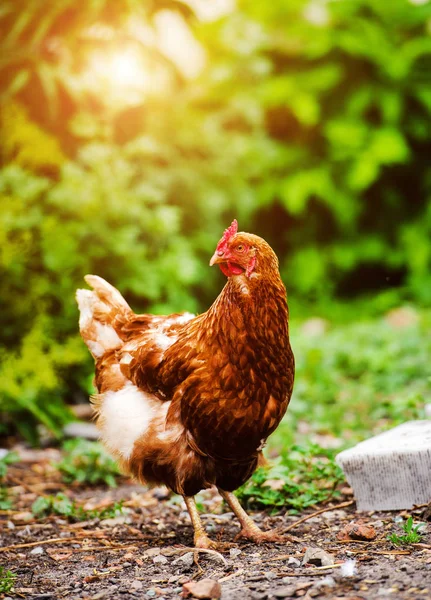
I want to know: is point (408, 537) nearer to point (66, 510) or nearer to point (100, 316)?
point (66, 510)

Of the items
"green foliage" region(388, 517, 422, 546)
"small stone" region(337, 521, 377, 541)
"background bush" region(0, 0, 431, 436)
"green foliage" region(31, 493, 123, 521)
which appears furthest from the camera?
"background bush" region(0, 0, 431, 436)

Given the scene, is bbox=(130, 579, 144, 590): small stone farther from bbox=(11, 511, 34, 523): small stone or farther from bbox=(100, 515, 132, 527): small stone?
bbox=(11, 511, 34, 523): small stone

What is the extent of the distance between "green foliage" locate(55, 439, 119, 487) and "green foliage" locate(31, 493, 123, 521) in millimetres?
426

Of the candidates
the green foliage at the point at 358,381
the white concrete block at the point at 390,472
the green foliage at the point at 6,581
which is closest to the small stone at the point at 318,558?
the white concrete block at the point at 390,472

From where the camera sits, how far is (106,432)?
339 cm

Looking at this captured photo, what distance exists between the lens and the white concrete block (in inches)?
123

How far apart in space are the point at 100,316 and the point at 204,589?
1735 mm

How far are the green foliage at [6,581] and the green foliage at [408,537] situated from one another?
147 centimetres

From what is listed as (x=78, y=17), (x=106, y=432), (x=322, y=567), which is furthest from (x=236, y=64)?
(x=322, y=567)

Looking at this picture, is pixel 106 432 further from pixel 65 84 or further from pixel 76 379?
pixel 65 84

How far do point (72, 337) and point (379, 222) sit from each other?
551 centimetres

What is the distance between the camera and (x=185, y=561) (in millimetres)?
2859

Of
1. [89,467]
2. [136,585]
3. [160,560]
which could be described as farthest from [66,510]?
[136,585]

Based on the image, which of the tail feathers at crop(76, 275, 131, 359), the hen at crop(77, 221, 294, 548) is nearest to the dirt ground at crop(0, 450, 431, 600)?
the hen at crop(77, 221, 294, 548)
